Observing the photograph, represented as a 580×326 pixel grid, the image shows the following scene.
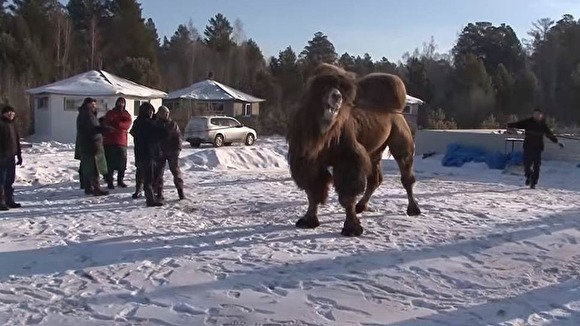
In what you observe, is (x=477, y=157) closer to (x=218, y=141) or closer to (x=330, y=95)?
(x=330, y=95)

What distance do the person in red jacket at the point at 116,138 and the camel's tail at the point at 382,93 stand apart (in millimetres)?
4594

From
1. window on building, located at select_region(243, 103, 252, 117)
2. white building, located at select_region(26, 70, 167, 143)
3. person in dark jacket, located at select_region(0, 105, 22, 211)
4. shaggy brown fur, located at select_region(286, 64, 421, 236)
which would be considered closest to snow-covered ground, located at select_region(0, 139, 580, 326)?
person in dark jacket, located at select_region(0, 105, 22, 211)

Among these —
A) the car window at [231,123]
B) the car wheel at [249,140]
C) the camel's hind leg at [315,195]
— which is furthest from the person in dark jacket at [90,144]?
the car wheel at [249,140]

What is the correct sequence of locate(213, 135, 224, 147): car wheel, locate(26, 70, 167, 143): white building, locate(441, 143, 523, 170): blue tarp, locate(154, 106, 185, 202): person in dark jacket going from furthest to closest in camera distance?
1. locate(26, 70, 167, 143): white building
2. locate(213, 135, 224, 147): car wheel
3. locate(441, 143, 523, 170): blue tarp
4. locate(154, 106, 185, 202): person in dark jacket

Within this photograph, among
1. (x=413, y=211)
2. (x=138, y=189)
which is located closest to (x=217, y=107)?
(x=138, y=189)

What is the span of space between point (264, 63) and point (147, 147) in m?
53.4

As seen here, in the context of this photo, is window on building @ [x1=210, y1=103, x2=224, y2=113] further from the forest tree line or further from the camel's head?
the camel's head

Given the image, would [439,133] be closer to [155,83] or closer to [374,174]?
[374,174]

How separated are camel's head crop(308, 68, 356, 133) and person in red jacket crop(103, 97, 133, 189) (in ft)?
17.0

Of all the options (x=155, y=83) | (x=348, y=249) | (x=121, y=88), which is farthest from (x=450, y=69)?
(x=348, y=249)

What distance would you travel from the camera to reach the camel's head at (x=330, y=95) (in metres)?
7.28

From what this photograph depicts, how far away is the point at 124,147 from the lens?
39.1 ft

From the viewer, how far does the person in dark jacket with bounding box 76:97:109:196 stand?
1073cm

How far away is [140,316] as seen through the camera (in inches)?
199
